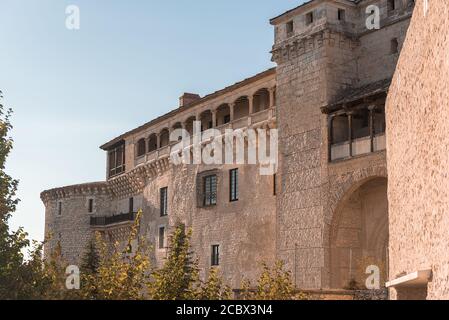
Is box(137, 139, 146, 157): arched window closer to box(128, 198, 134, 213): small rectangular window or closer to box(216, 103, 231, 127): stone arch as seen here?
box(128, 198, 134, 213): small rectangular window

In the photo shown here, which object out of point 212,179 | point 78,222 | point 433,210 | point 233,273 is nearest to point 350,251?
point 233,273

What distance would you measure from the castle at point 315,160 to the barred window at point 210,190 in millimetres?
76

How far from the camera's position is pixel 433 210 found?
1165cm

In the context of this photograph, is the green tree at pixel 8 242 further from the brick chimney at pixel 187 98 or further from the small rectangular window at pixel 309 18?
the brick chimney at pixel 187 98

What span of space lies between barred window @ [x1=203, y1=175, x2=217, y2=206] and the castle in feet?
0.25

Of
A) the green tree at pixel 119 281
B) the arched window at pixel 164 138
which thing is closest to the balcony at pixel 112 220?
the arched window at pixel 164 138

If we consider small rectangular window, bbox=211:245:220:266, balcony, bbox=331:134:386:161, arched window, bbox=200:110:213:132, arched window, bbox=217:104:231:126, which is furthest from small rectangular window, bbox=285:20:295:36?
small rectangular window, bbox=211:245:220:266

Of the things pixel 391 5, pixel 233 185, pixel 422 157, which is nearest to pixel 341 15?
pixel 391 5

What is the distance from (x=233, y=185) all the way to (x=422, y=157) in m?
20.6

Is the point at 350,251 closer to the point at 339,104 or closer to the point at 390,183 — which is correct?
the point at 339,104

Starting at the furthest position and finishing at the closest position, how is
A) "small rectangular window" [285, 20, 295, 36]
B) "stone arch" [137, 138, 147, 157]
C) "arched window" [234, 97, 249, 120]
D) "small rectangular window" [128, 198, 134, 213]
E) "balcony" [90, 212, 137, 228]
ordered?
"small rectangular window" [128, 198, 134, 213] < "balcony" [90, 212, 137, 228] < "stone arch" [137, 138, 147, 157] < "arched window" [234, 97, 249, 120] < "small rectangular window" [285, 20, 295, 36]

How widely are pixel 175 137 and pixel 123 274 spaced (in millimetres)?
22668

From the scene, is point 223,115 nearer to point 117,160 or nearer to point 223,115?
point 223,115

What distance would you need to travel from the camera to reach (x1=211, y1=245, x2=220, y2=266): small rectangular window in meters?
33.2
